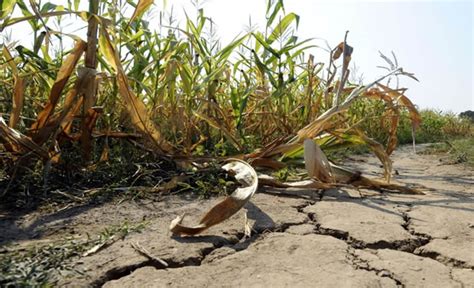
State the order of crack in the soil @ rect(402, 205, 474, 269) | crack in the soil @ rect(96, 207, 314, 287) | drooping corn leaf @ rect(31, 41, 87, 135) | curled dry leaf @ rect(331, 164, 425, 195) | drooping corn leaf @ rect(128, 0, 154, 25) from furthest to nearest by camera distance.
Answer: curled dry leaf @ rect(331, 164, 425, 195) < drooping corn leaf @ rect(128, 0, 154, 25) < drooping corn leaf @ rect(31, 41, 87, 135) < crack in the soil @ rect(402, 205, 474, 269) < crack in the soil @ rect(96, 207, 314, 287)

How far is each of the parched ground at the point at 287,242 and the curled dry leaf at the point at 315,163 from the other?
8cm

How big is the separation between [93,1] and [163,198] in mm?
715

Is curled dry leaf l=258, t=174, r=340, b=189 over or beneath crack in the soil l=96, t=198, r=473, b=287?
over

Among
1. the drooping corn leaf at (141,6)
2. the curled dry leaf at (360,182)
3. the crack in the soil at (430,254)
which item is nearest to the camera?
the crack in the soil at (430,254)

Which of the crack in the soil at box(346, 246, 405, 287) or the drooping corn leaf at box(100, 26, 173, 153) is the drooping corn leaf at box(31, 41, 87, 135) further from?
the crack in the soil at box(346, 246, 405, 287)

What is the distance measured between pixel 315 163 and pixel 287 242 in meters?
0.57

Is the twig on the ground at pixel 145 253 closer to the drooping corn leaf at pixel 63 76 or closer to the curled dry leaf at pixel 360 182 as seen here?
the drooping corn leaf at pixel 63 76

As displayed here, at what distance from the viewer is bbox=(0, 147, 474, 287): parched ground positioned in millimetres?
1102

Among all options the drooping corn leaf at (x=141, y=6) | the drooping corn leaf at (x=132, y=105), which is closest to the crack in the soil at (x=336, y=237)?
the drooping corn leaf at (x=132, y=105)

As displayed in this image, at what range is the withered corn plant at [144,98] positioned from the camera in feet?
5.66

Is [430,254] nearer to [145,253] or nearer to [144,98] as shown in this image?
[145,253]

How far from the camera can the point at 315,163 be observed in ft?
6.06

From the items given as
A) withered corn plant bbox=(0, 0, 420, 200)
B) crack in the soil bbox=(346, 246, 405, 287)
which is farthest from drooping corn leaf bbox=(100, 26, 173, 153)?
crack in the soil bbox=(346, 246, 405, 287)

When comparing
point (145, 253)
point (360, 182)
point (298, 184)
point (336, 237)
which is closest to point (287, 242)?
point (336, 237)
